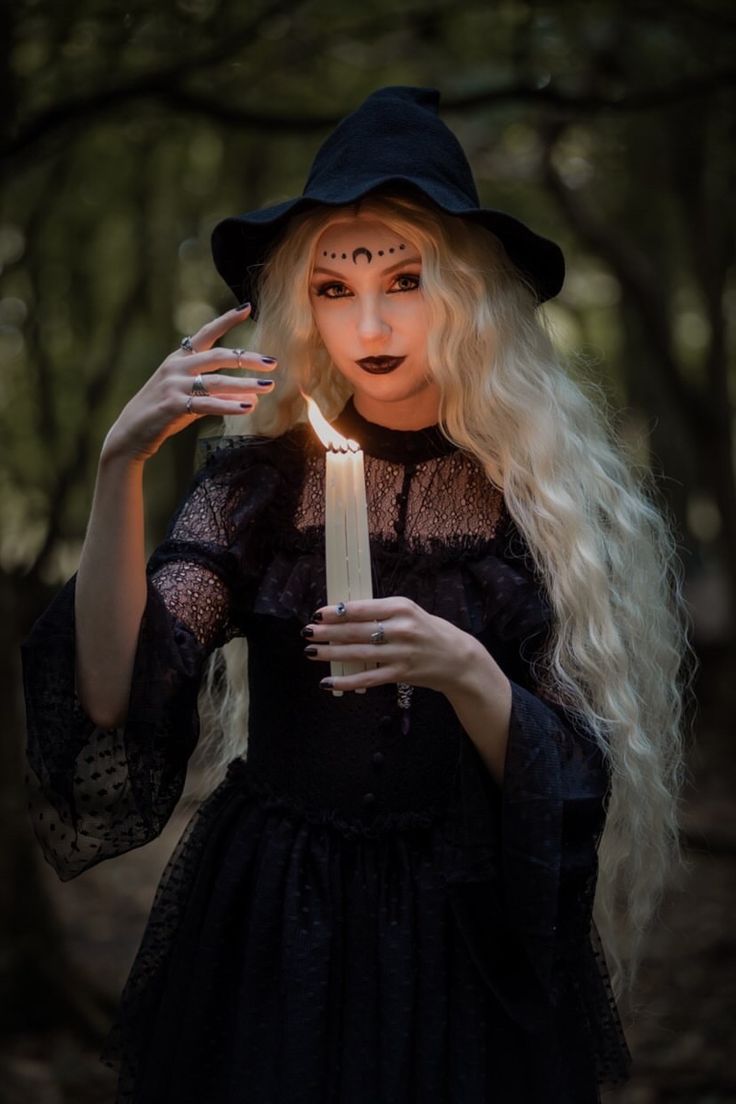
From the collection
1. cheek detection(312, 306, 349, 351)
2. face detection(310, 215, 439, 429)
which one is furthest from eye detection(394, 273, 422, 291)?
cheek detection(312, 306, 349, 351)

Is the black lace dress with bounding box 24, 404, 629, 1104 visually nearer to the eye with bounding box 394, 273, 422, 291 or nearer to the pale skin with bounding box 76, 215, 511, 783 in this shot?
the pale skin with bounding box 76, 215, 511, 783

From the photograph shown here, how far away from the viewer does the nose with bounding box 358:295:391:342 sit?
2.14 meters

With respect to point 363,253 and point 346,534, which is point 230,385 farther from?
point 363,253

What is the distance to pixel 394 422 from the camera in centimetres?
236

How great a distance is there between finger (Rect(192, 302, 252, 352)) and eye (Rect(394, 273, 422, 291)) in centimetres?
34

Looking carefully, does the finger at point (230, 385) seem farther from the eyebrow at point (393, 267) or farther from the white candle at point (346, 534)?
the eyebrow at point (393, 267)

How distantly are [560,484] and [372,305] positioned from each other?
0.49 meters

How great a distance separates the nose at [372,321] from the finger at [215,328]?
24 centimetres

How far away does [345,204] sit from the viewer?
2.09 meters

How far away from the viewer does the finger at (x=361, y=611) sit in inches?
67.5

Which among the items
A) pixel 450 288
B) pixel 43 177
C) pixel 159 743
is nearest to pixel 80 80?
pixel 43 177

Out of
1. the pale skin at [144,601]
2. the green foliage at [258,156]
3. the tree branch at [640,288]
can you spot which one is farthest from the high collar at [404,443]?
the tree branch at [640,288]

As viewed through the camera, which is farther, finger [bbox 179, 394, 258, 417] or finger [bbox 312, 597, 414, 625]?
finger [bbox 179, 394, 258, 417]

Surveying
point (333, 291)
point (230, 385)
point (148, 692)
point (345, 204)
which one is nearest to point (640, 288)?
point (333, 291)
